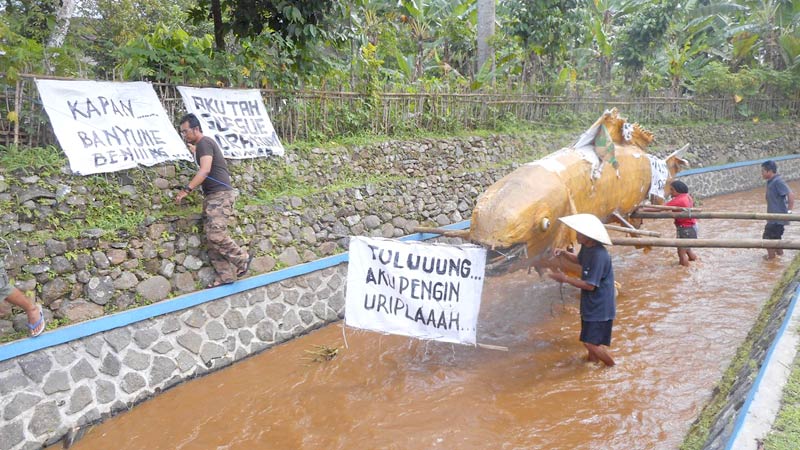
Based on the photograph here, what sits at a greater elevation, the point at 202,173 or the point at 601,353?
the point at 202,173

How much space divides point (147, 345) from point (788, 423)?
5.42m

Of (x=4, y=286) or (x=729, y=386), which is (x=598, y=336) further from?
(x=4, y=286)

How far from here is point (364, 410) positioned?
5285mm

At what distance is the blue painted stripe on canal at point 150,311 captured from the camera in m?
4.89

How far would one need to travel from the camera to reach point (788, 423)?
348 centimetres

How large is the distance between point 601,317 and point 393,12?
42.5 feet

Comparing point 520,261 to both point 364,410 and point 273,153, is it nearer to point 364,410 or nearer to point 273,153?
point 364,410

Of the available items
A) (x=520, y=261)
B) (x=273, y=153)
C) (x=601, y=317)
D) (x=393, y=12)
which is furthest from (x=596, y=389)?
(x=393, y=12)

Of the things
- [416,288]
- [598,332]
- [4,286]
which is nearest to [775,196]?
[598,332]

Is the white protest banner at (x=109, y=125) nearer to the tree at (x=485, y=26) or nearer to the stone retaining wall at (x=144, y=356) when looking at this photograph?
the stone retaining wall at (x=144, y=356)

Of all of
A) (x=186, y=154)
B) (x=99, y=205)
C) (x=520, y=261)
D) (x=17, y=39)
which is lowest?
(x=520, y=261)

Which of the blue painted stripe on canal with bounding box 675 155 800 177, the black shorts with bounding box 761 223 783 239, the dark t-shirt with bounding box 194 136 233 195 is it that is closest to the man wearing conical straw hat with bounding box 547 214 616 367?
the dark t-shirt with bounding box 194 136 233 195

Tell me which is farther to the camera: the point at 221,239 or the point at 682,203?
the point at 682,203

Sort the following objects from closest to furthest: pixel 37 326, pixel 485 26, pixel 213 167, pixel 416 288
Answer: pixel 37 326 < pixel 416 288 < pixel 213 167 < pixel 485 26
